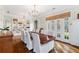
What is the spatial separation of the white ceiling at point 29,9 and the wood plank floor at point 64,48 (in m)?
0.56

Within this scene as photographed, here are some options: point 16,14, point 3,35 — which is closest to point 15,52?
point 3,35

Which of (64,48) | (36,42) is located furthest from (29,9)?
(64,48)

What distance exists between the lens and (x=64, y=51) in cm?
288

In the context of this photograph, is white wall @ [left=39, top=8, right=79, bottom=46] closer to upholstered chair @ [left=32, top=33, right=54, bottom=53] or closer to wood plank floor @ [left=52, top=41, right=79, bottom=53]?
wood plank floor @ [left=52, top=41, right=79, bottom=53]

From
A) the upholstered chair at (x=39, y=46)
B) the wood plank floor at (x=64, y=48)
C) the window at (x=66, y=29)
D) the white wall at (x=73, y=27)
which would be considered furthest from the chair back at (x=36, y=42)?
the window at (x=66, y=29)

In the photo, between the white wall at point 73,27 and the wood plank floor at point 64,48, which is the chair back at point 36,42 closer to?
the white wall at point 73,27

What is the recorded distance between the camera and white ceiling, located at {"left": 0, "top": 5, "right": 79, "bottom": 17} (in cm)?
281

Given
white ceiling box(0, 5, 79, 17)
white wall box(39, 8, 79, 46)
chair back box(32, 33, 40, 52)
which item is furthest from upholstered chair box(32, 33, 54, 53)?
white ceiling box(0, 5, 79, 17)

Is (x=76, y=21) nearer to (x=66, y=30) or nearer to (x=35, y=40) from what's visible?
(x=66, y=30)

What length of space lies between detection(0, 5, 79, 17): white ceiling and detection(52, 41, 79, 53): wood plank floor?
1.85 feet
